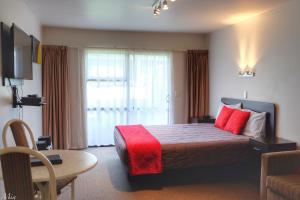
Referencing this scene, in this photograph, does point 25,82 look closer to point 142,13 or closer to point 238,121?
point 142,13

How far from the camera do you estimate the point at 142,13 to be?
4.10m

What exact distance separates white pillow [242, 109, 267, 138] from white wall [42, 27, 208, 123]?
2.00 m

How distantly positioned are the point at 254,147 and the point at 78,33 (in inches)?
153

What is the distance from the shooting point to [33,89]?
14.0ft

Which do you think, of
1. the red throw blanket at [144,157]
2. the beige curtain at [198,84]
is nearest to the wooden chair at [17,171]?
the red throw blanket at [144,157]

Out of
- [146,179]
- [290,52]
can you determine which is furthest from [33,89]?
[290,52]

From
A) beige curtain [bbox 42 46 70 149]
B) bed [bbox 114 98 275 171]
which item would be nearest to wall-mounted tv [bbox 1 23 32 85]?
bed [bbox 114 98 275 171]

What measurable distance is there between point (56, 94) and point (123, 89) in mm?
1337

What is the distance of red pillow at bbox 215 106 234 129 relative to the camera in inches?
175

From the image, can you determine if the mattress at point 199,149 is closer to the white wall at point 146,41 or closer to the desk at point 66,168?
the desk at point 66,168

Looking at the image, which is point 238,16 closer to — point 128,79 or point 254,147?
point 254,147

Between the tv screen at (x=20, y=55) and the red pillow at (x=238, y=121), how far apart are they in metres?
3.07

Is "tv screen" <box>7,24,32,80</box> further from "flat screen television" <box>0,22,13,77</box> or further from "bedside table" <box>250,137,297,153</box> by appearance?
"bedside table" <box>250,137,297,153</box>

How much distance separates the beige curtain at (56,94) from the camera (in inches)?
200
